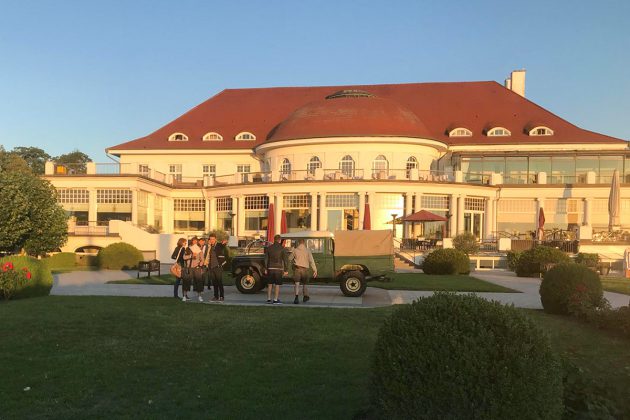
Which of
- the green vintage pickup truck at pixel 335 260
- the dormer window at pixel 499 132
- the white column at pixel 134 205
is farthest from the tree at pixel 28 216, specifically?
the dormer window at pixel 499 132

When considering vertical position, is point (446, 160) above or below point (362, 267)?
above

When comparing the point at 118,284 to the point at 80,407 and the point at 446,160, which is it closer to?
the point at 80,407

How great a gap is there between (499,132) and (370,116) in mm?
12109

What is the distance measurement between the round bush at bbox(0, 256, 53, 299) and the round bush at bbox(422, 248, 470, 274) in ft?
50.5

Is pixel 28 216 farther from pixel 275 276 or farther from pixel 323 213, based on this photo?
pixel 275 276

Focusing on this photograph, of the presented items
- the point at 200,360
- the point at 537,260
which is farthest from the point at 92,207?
the point at 200,360

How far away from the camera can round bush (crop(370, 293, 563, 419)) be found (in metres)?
3.76

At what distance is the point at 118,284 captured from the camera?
18.1 m

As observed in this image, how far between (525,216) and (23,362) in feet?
128

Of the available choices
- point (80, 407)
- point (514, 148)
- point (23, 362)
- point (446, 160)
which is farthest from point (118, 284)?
point (514, 148)

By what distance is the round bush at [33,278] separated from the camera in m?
13.7

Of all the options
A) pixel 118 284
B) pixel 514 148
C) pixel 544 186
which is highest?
pixel 514 148

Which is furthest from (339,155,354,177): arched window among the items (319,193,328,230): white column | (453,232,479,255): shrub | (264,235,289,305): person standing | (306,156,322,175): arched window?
(264,235,289,305): person standing

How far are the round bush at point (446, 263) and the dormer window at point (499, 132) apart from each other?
24.6 meters
